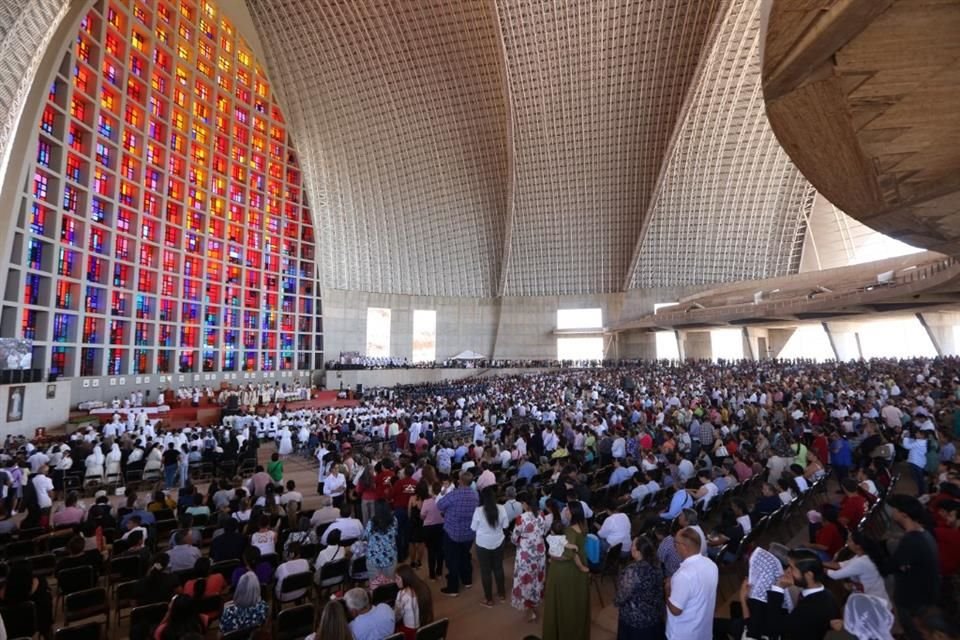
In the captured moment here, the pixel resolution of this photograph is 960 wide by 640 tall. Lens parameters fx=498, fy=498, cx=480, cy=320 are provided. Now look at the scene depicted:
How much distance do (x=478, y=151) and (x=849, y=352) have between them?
3399cm

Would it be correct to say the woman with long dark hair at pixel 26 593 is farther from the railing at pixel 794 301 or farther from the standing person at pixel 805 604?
the railing at pixel 794 301

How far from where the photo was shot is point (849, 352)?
130 feet

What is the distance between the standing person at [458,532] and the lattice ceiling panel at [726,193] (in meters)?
36.2

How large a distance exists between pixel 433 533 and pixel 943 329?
38.0 meters

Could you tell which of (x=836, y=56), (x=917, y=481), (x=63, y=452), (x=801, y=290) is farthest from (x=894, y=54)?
(x=801, y=290)

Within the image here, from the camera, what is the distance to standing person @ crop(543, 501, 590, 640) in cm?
436

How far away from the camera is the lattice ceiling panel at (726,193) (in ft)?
116

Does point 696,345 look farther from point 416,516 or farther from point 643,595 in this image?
point 643,595

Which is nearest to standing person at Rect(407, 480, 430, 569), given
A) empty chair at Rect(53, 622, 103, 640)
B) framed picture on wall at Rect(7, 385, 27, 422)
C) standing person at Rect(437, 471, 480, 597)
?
standing person at Rect(437, 471, 480, 597)

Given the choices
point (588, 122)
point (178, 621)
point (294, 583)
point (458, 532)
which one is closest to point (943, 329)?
point (588, 122)

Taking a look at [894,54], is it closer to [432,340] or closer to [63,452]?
[63,452]

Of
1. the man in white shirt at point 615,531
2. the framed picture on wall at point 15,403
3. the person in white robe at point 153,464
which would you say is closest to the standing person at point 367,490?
the man in white shirt at point 615,531

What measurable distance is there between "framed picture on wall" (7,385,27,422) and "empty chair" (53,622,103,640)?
1712 centimetres

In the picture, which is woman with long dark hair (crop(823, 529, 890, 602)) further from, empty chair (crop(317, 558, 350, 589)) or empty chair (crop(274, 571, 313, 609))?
empty chair (crop(274, 571, 313, 609))
